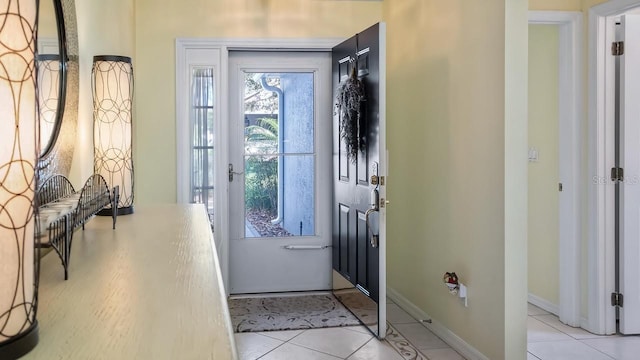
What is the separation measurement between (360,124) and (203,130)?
1.29 m

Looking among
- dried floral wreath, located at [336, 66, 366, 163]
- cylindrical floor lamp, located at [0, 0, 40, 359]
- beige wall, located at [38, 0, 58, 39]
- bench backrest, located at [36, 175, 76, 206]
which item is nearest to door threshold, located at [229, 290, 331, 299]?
dried floral wreath, located at [336, 66, 366, 163]

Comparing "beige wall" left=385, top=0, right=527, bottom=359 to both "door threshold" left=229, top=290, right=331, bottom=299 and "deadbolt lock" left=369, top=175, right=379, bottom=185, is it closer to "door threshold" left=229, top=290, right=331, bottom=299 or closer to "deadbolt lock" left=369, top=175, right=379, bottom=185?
"deadbolt lock" left=369, top=175, right=379, bottom=185

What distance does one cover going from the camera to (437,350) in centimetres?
326

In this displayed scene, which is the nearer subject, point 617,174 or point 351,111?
point 617,174

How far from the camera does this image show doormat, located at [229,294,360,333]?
3.79 meters

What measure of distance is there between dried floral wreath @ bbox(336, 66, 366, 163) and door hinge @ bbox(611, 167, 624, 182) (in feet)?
5.32

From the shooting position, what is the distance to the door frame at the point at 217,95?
166 inches

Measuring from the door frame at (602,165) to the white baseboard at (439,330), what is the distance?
104 cm

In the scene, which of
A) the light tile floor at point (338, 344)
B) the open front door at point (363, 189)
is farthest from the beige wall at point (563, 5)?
the light tile floor at point (338, 344)

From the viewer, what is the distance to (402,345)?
337 centimetres

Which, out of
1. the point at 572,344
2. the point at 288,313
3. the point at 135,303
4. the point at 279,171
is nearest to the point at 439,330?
the point at 572,344

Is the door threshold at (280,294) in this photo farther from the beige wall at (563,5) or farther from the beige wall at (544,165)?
the beige wall at (563,5)

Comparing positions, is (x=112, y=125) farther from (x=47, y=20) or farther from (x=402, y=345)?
(x=402, y=345)

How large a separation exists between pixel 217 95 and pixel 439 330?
2351 millimetres
